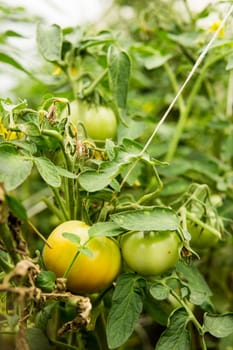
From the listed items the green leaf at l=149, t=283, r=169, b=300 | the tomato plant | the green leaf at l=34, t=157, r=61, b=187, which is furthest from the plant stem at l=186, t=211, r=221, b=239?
the green leaf at l=34, t=157, r=61, b=187

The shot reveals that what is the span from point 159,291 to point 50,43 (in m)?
0.39

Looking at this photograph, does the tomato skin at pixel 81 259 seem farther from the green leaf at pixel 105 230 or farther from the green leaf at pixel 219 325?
the green leaf at pixel 219 325

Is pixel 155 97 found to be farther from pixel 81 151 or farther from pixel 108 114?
pixel 81 151

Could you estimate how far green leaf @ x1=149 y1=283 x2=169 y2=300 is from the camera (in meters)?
0.59

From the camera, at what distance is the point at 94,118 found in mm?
755

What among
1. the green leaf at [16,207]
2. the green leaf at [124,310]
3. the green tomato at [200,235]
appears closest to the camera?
the green leaf at [16,207]

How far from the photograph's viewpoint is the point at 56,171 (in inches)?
21.4

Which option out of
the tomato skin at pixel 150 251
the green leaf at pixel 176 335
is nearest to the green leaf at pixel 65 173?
the tomato skin at pixel 150 251

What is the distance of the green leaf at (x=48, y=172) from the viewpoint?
529 mm

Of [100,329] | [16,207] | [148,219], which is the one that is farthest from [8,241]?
[100,329]

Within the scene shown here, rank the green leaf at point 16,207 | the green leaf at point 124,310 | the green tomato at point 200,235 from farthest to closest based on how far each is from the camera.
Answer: the green tomato at point 200,235 < the green leaf at point 124,310 < the green leaf at point 16,207

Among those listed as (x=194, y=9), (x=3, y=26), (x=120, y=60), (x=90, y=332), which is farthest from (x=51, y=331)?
(x=194, y=9)

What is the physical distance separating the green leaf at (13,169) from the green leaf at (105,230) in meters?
0.10

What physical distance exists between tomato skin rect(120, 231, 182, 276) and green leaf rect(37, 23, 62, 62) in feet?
0.97
